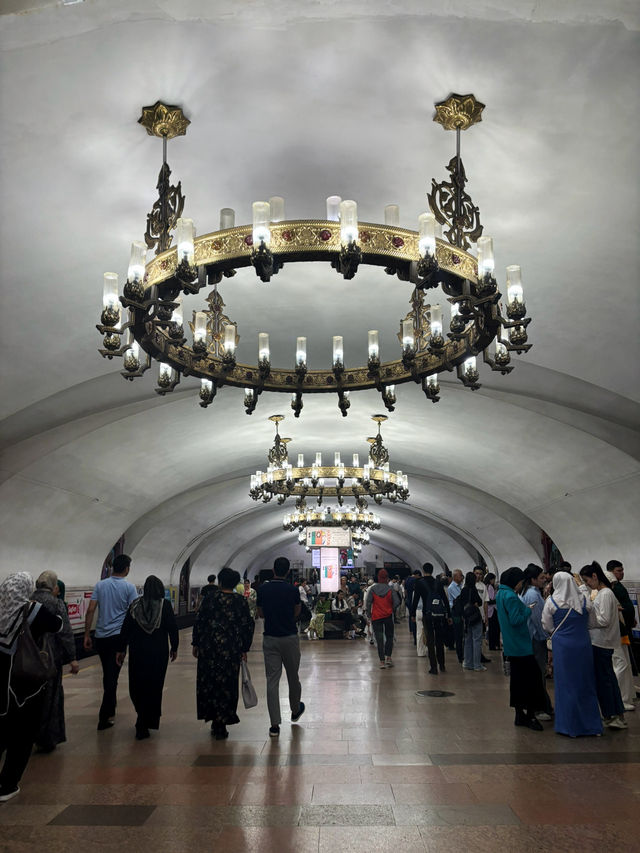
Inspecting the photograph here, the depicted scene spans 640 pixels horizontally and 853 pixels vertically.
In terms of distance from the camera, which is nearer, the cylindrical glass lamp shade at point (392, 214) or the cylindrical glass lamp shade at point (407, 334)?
the cylindrical glass lamp shade at point (392, 214)

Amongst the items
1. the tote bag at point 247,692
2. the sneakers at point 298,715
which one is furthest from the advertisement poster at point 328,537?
the tote bag at point 247,692

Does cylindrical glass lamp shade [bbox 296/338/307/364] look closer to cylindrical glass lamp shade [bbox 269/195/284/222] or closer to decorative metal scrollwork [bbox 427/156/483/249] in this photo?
cylindrical glass lamp shade [bbox 269/195/284/222]

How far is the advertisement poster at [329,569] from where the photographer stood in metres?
26.6

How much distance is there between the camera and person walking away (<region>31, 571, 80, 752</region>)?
585 cm

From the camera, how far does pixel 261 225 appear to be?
13.9ft

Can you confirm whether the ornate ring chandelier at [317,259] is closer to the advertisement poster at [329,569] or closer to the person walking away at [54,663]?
the person walking away at [54,663]

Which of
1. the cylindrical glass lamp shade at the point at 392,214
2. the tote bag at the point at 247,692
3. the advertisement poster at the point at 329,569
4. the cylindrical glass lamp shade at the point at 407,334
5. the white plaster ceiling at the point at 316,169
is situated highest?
the white plaster ceiling at the point at 316,169

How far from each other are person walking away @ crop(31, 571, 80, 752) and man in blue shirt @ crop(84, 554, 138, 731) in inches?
17.8

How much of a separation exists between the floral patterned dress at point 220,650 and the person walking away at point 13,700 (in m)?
1.83

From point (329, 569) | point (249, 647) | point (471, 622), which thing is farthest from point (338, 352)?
point (329, 569)

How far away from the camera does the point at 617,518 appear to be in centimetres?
1330

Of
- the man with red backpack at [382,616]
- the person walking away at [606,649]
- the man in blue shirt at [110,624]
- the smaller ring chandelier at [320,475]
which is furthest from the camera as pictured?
the smaller ring chandelier at [320,475]

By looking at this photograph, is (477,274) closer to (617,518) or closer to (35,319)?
(35,319)

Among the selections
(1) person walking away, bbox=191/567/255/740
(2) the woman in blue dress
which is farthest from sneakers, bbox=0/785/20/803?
(2) the woman in blue dress
